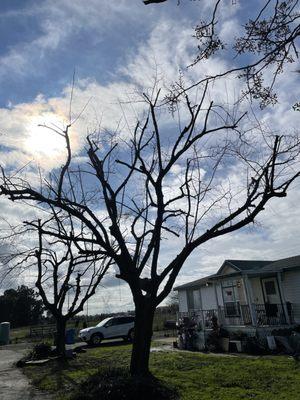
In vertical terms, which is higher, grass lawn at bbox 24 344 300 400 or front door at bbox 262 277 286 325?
front door at bbox 262 277 286 325

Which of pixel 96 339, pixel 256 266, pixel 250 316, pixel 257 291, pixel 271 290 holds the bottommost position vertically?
pixel 96 339

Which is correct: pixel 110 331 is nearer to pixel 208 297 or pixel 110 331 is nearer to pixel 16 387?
pixel 208 297

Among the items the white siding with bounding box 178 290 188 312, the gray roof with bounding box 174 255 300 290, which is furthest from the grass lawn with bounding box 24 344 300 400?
the white siding with bounding box 178 290 188 312

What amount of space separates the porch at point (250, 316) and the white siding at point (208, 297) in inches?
253

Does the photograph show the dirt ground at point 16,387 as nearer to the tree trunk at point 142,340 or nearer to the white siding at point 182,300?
A: the tree trunk at point 142,340

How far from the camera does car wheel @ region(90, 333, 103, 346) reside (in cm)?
2956

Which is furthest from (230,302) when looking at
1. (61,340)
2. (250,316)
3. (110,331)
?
(110,331)

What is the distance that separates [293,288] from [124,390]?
1573 centimetres

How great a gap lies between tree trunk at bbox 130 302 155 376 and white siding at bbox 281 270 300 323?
42.7 feet

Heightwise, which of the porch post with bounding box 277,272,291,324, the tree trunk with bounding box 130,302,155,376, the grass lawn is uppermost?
the porch post with bounding box 277,272,291,324

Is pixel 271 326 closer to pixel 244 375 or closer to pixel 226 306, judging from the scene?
pixel 226 306

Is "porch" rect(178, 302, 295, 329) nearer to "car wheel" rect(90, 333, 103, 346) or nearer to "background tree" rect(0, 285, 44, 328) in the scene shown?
"car wheel" rect(90, 333, 103, 346)

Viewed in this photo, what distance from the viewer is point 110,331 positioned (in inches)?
1186

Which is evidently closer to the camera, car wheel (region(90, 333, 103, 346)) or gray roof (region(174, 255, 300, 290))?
gray roof (region(174, 255, 300, 290))
